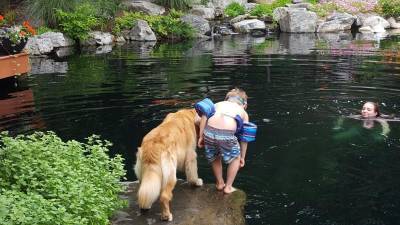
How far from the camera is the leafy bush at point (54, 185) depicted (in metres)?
4.36

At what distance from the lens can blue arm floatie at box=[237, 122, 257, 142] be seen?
651 centimetres

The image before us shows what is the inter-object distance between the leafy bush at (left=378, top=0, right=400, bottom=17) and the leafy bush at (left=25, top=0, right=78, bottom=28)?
22.2 metres

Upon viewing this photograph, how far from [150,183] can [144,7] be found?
2798 centimetres

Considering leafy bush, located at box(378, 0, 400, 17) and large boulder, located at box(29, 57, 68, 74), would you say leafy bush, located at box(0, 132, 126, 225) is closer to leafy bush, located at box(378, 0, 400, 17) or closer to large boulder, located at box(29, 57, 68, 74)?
large boulder, located at box(29, 57, 68, 74)

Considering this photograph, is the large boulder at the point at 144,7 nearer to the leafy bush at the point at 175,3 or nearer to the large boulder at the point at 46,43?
the leafy bush at the point at 175,3

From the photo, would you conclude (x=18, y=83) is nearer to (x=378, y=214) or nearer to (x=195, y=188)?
(x=195, y=188)

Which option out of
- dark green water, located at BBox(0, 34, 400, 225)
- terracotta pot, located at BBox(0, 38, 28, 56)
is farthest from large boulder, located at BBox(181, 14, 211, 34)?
terracotta pot, located at BBox(0, 38, 28, 56)

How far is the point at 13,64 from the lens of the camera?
14469 millimetres

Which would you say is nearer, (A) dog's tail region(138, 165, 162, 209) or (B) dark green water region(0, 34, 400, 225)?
(A) dog's tail region(138, 165, 162, 209)

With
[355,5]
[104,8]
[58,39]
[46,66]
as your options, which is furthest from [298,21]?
[46,66]

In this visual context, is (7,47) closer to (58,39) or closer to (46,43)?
(46,43)

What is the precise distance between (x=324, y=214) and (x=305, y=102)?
6194 mm

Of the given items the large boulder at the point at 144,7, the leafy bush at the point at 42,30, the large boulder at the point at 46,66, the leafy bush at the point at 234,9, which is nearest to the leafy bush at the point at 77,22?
the leafy bush at the point at 42,30

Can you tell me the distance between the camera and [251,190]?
22.9 feet
